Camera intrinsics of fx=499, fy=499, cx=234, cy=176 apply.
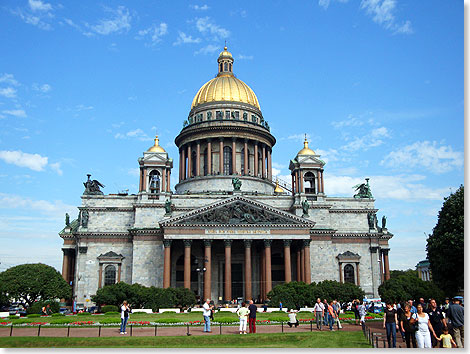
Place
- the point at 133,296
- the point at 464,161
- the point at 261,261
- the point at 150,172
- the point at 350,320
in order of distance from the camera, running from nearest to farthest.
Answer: the point at 464,161
the point at 350,320
the point at 133,296
the point at 261,261
the point at 150,172

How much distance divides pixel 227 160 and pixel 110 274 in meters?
26.3

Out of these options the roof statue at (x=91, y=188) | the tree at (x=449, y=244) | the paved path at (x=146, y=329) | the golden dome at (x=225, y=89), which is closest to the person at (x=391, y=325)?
the paved path at (x=146, y=329)

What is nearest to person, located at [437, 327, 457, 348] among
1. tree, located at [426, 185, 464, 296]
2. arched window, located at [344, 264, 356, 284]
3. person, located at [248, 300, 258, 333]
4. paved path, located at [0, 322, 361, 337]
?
person, located at [248, 300, 258, 333]

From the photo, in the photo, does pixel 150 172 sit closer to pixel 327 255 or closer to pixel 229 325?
pixel 327 255

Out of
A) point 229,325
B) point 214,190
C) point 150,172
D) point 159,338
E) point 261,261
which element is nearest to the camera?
point 159,338

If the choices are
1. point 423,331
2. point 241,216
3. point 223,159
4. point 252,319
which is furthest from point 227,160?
point 423,331

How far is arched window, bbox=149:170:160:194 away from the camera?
70.6 m

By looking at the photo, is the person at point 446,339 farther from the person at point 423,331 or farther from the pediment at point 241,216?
the pediment at point 241,216

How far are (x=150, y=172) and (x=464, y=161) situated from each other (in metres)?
54.4

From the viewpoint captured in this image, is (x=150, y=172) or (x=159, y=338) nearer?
(x=159, y=338)

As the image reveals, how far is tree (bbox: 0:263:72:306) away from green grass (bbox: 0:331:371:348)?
31.5 m

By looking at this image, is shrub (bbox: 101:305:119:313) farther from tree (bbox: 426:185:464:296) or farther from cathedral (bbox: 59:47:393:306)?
tree (bbox: 426:185:464:296)

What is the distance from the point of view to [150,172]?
231 ft

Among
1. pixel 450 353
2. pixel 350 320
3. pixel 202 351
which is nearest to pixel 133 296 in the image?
pixel 350 320
